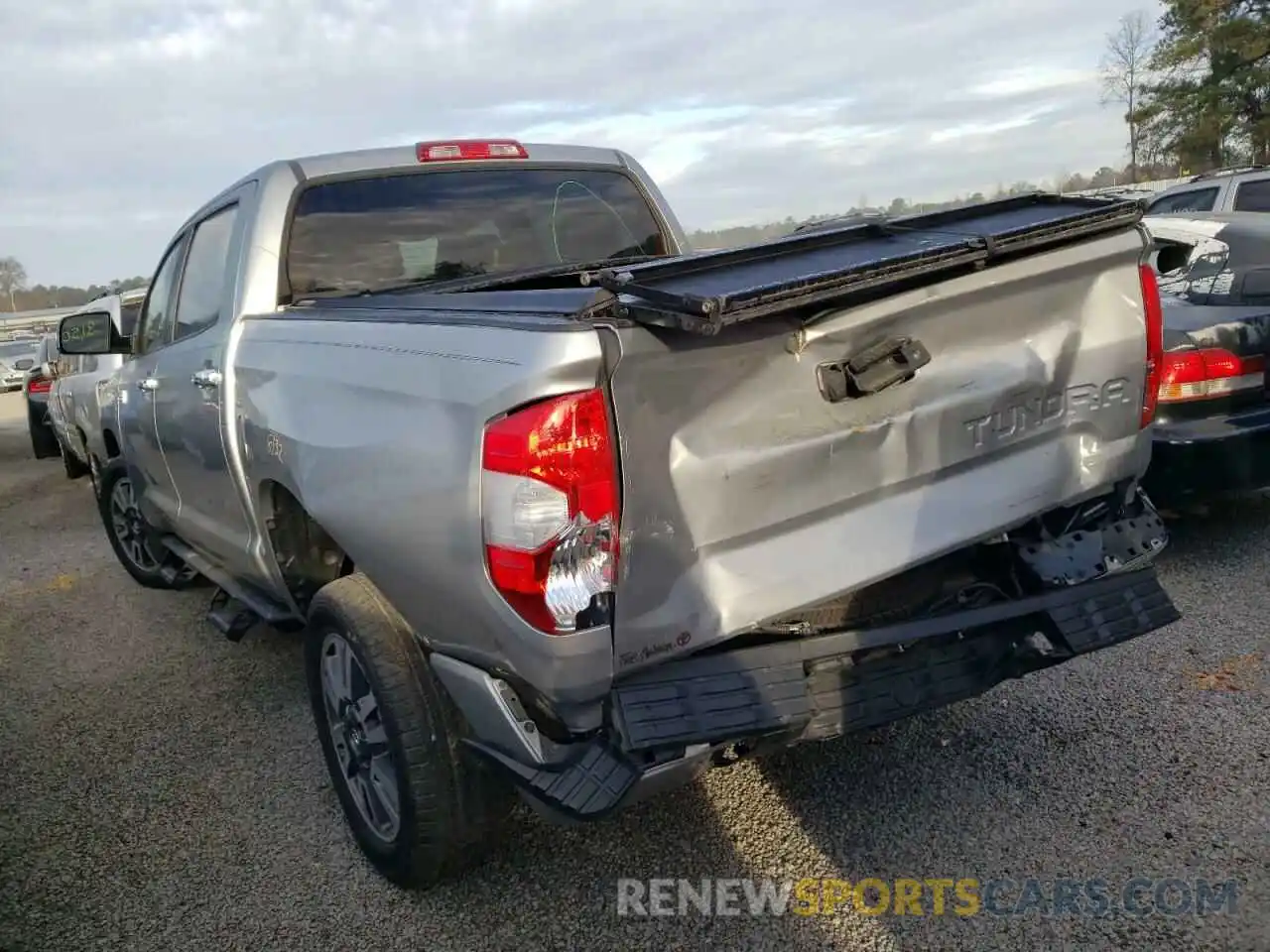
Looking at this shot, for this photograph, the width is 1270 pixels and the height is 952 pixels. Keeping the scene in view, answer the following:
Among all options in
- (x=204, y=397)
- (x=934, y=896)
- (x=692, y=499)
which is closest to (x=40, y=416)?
(x=204, y=397)

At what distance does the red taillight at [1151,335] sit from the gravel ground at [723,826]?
3.63 feet

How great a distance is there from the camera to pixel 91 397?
6.93 metres

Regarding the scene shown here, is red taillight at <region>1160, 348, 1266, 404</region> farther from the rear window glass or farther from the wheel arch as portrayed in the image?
the wheel arch

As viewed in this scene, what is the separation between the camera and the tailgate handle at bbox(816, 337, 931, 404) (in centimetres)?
249

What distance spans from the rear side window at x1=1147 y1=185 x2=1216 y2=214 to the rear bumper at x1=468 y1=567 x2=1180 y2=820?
8327 millimetres

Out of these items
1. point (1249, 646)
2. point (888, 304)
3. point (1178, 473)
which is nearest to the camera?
point (888, 304)

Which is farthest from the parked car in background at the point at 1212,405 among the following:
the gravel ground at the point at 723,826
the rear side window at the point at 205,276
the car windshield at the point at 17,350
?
the car windshield at the point at 17,350

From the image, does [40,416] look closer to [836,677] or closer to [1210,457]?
[1210,457]

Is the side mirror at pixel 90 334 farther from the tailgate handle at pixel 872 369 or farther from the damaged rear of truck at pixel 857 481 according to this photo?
the tailgate handle at pixel 872 369

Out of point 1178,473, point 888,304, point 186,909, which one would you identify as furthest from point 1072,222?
point 186,909

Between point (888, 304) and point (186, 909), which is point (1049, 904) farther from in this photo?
point (186, 909)

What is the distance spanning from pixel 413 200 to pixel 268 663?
2203mm

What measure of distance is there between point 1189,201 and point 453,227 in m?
8.57

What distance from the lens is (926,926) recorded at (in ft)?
8.48
